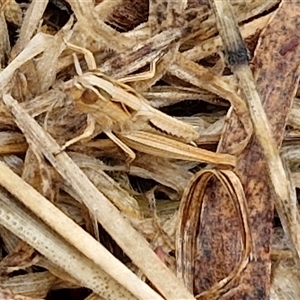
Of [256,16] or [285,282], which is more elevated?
[256,16]

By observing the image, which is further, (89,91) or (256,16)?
(256,16)

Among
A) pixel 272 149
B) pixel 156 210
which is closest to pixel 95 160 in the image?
pixel 156 210

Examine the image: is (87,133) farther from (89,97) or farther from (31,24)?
(31,24)

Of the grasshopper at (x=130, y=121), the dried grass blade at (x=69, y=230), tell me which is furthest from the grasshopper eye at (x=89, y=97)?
the dried grass blade at (x=69, y=230)

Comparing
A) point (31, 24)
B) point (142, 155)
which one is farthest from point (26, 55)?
point (142, 155)

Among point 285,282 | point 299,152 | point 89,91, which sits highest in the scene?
point 89,91

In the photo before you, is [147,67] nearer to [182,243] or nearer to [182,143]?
[182,143]
